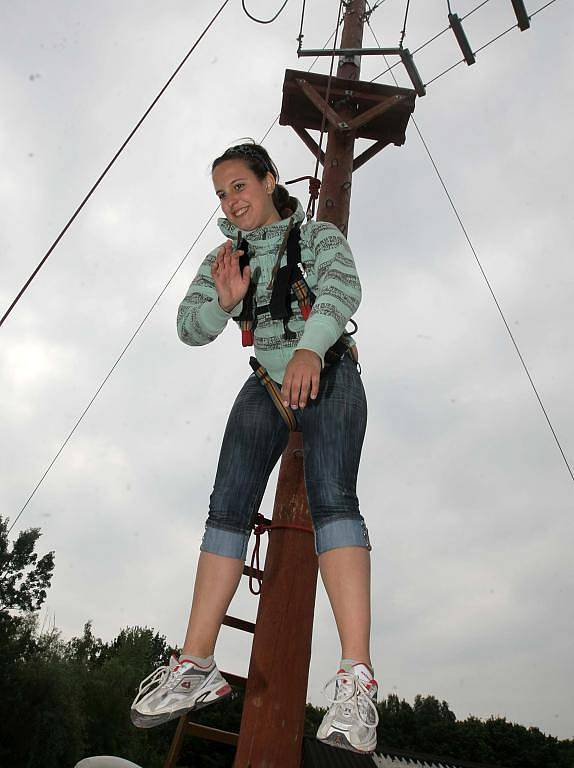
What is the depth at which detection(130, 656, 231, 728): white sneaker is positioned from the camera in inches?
81.9

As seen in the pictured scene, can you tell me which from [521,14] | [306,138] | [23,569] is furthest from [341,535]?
[23,569]

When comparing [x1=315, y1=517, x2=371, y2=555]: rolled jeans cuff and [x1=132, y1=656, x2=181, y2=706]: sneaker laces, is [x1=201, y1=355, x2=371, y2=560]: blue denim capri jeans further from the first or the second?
[x1=132, y1=656, x2=181, y2=706]: sneaker laces

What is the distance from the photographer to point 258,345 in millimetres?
2572

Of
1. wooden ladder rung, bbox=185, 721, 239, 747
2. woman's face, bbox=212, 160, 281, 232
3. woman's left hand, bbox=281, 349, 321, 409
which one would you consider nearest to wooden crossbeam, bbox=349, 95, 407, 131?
woman's face, bbox=212, 160, 281, 232

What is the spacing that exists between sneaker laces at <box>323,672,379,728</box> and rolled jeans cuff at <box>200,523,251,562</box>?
0.55 metres

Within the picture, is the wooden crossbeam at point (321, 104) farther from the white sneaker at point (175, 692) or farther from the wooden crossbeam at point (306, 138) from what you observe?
the white sneaker at point (175, 692)

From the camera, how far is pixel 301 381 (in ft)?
6.93

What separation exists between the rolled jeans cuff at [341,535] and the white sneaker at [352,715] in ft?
1.24

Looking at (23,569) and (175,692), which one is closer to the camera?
(175,692)

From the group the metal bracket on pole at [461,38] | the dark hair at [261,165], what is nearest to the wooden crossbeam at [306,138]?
the metal bracket on pole at [461,38]

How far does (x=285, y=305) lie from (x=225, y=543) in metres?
0.89

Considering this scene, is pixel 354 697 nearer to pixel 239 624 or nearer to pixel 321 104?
pixel 239 624

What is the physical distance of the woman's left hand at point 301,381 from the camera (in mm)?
2111

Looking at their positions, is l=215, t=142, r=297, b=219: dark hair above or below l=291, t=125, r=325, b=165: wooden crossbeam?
below
